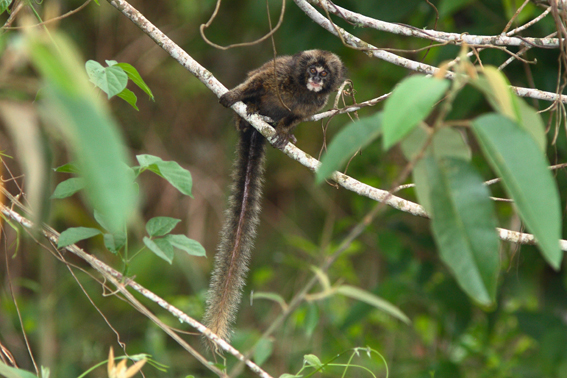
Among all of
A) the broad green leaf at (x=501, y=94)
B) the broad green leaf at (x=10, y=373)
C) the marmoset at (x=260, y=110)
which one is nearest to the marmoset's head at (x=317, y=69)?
the marmoset at (x=260, y=110)

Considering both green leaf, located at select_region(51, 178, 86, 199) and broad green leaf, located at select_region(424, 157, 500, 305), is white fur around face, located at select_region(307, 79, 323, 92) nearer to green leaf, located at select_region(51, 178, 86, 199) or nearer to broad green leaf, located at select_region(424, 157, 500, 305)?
green leaf, located at select_region(51, 178, 86, 199)

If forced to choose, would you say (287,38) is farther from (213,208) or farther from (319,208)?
(319,208)


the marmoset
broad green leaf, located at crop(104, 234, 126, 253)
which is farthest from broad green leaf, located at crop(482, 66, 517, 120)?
the marmoset

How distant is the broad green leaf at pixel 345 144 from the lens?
1.07 metres

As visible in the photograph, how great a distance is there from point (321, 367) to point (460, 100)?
2.86m

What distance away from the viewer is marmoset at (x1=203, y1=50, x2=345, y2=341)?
312 cm

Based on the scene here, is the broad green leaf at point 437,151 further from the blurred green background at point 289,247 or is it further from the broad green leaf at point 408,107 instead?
the blurred green background at point 289,247

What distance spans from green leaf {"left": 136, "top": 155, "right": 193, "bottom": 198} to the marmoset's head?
1934 mm

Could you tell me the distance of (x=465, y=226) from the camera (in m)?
1.15

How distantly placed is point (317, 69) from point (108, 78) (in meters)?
2.00

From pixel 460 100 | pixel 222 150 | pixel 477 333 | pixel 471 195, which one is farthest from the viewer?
pixel 222 150

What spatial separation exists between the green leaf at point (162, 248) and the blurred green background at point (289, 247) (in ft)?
5.23

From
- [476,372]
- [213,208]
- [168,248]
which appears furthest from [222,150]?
[168,248]

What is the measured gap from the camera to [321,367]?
6.01ft
